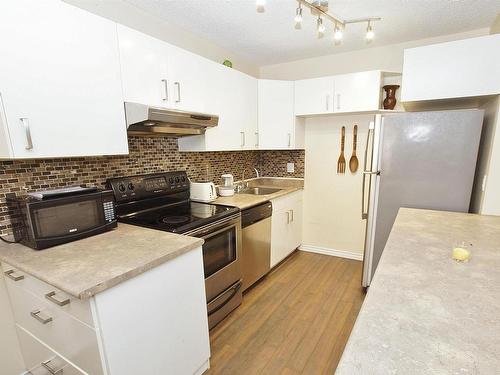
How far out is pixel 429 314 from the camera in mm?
749

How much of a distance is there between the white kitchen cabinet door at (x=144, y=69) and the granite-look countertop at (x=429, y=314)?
1626 mm

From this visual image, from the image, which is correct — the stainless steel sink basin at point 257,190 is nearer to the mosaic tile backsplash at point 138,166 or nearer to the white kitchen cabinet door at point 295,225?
the mosaic tile backsplash at point 138,166

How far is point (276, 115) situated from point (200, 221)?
67.2 inches

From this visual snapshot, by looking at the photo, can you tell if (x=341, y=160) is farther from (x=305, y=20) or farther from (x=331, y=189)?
(x=305, y=20)

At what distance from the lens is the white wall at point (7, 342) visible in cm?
139

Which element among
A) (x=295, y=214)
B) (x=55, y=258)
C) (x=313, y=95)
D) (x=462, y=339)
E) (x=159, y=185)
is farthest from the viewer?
(x=295, y=214)

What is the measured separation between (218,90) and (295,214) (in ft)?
5.50

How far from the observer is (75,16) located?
128 centimetres

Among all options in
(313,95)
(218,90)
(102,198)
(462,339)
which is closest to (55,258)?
(102,198)

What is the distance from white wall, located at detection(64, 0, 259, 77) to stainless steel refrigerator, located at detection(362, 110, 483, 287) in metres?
1.69

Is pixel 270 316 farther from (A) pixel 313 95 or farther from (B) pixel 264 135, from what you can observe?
(A) pixel 313 95

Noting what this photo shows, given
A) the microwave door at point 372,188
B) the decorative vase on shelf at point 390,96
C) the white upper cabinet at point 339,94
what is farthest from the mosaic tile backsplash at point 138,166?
the microwave door at point 372,188

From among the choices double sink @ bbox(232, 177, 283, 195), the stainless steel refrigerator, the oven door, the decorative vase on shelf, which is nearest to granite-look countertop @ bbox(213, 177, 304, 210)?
double sink @ bbox(232, 177, 283, 195)

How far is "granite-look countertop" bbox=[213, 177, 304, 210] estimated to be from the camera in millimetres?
2236
